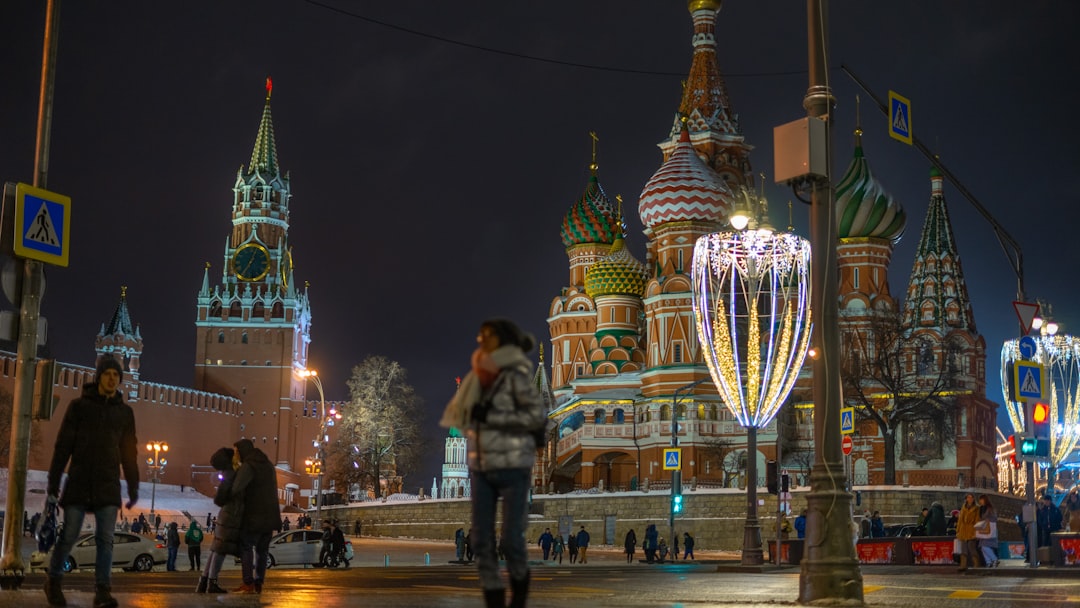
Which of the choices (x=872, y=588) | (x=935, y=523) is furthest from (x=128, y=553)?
(x=872, y=588)

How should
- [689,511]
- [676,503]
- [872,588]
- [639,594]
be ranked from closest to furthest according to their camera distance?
1. [639,594]
2. [872,588]
3. [676,503]
4. [689,511]

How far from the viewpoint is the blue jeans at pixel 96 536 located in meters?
8.91

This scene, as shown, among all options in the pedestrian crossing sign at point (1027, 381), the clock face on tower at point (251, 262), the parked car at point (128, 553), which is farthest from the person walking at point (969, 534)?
the clock face on tower at point (251, 262)

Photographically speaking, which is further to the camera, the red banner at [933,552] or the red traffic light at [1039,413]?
the red banner at [933,552]

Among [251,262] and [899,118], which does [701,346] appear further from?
[251,262]

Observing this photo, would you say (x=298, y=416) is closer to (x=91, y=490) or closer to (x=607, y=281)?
(x=607, y=281)

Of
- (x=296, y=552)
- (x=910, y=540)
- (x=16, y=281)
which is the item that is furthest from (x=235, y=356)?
(x=16, y=281)

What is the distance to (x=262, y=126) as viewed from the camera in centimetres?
11250

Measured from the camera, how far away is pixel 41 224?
12.8 meters

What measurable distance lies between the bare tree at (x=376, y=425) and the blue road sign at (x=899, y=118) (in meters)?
54.7

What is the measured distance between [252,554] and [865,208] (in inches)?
2132

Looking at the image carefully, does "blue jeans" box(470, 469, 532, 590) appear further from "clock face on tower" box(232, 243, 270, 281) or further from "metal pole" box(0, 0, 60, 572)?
"clock face on tower" box(232, 243, 270, 281)

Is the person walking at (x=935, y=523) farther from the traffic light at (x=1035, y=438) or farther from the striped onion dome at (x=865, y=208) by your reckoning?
the striped onion dome at (x=865, y=208)

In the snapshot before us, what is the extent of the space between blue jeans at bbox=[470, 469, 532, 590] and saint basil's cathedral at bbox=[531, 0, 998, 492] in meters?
48.4
